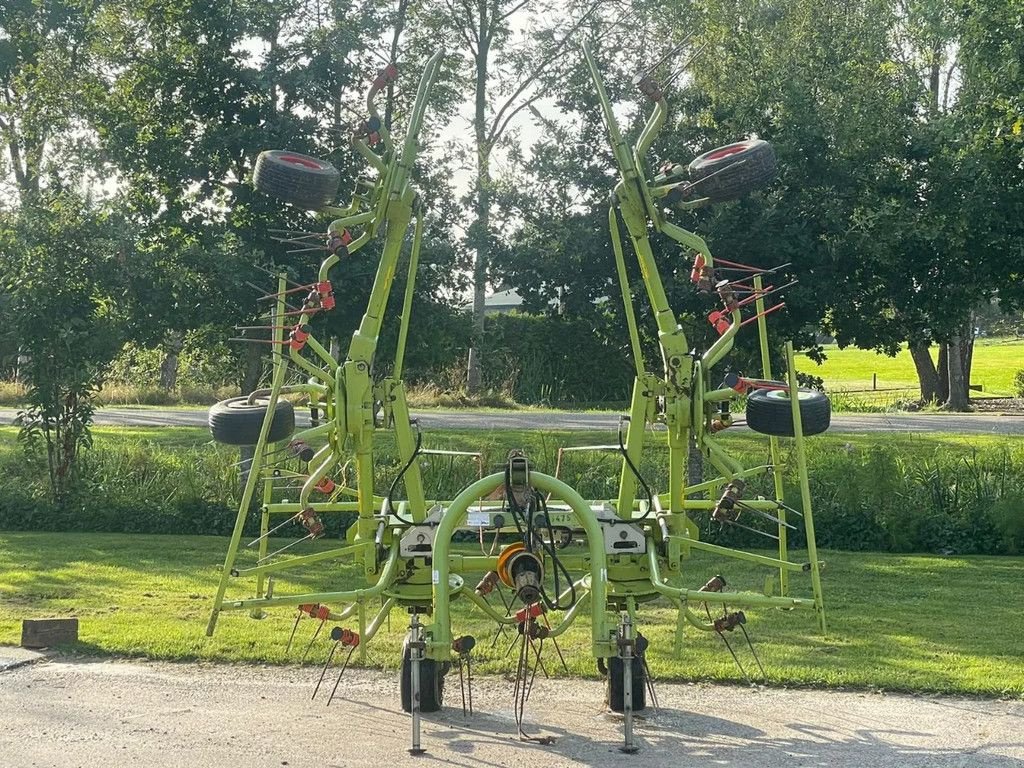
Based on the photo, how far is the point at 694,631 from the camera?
883 cm

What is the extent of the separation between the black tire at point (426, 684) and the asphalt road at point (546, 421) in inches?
400

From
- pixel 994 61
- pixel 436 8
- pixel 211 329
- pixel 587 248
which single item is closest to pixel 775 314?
pixel 587 248

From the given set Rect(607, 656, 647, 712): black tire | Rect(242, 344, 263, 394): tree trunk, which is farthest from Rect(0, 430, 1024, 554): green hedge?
Rect(607, 656, 647, 712): black tire

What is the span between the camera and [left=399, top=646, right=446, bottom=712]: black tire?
650 centimetres

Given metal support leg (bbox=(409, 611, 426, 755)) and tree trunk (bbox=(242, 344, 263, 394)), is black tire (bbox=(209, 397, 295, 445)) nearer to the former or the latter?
metal support leg (bbox=(409, 611, 426, 755))

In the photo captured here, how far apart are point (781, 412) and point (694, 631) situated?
7.87 ft

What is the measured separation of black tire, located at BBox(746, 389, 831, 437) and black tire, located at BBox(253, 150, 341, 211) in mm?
2702

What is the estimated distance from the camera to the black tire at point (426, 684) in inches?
256

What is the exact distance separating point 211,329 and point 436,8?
1604 centimetres

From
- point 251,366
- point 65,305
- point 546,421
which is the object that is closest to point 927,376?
point 546,421

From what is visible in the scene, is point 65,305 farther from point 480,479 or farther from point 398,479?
point 480,479

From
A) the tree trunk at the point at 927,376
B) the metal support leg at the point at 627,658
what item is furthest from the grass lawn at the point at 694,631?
the tree trunk at the point at 927,376

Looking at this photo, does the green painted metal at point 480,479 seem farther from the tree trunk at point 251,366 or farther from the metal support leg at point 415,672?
the tree trunk at point 251,366

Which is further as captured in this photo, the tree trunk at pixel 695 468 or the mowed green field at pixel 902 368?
the mowed green field at pixel 902 368
